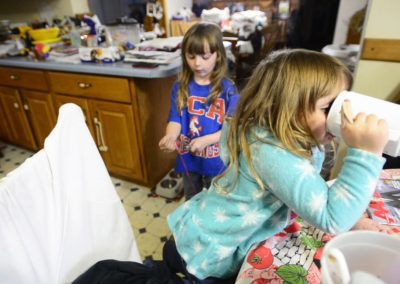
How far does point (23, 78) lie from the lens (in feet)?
6.56

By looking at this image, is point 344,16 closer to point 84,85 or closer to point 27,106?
point 84,85

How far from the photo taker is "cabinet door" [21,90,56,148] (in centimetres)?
198

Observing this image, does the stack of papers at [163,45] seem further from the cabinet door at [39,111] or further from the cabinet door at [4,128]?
the cabinet door at [4,128]

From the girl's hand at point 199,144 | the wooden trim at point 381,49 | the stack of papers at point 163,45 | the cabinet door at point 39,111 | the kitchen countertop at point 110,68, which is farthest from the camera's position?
the cabinet door at point 39,111

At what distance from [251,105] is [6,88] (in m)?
2.27

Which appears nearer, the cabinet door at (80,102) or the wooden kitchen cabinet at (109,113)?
the wooden kitchen cabinet at (109,113)

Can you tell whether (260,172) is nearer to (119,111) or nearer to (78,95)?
(119,111)

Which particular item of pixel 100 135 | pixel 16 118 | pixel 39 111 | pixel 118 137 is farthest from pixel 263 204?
pixel 16 118

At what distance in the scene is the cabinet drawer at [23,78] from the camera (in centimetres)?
191

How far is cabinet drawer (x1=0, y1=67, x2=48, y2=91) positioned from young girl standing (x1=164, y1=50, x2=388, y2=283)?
1669mm

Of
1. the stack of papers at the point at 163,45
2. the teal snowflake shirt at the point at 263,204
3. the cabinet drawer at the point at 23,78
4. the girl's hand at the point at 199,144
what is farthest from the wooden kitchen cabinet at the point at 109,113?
the teal snowflake shirt at the point at 263,204

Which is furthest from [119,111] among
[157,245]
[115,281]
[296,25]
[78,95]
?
[296,25]

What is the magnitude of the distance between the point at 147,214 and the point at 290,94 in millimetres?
1396

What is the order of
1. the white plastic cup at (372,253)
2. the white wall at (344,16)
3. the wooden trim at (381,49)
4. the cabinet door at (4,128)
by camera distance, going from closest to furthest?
the white plastic cup at (372,253) → the wooden trim at (381,49) → the cabinet door at (4,128) → the white wall at (344,16)
